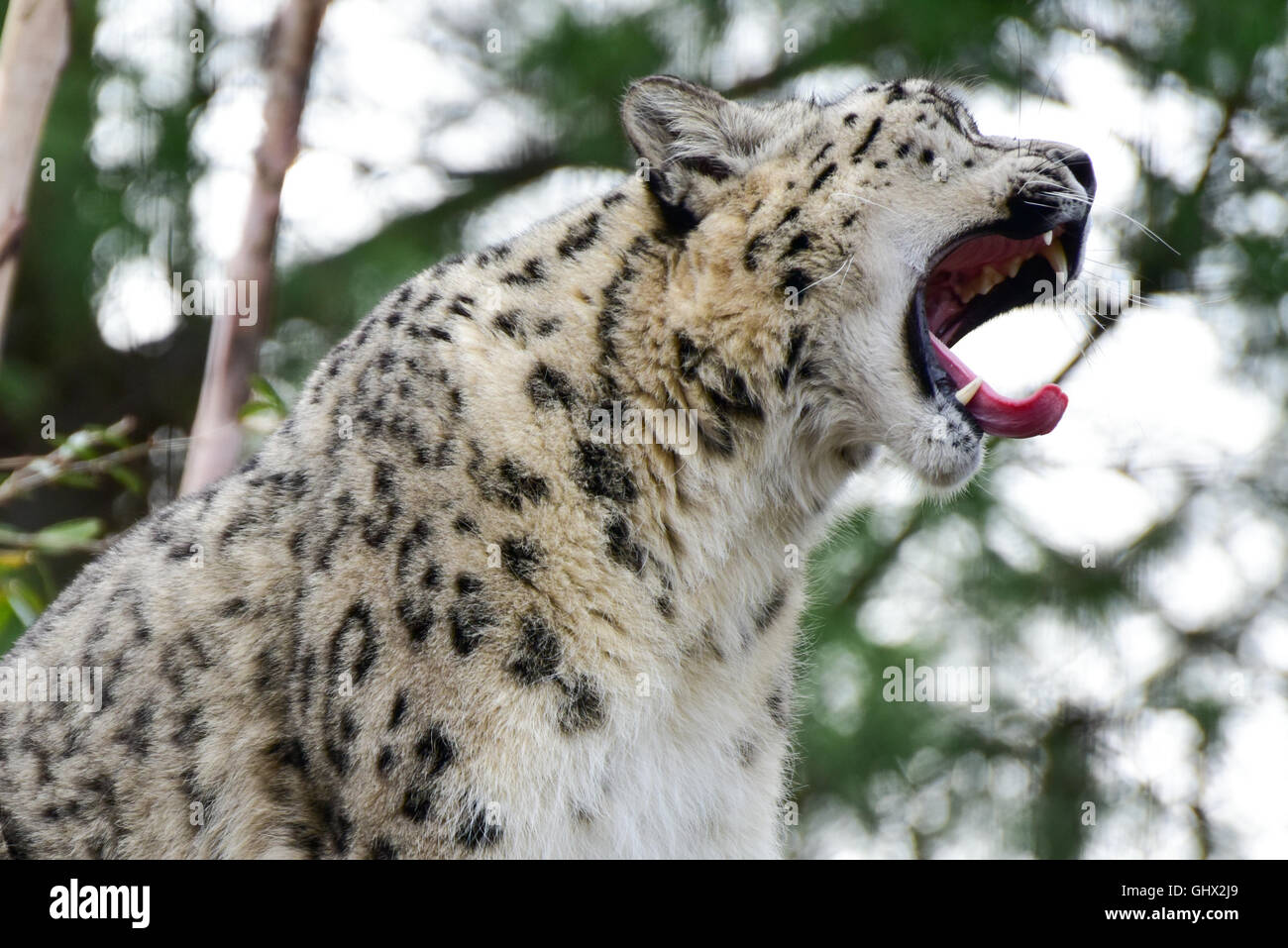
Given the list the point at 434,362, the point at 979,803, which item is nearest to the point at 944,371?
the point at 434,362

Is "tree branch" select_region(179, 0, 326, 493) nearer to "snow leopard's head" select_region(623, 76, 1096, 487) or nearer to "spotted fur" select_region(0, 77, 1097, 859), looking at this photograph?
"spotted fur" select_region(0, 77, 1097, 859)

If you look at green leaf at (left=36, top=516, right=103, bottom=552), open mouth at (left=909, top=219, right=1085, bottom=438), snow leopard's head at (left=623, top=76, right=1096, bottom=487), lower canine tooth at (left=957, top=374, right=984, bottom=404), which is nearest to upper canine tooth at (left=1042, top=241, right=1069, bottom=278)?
open mouth at (left=909, top=219, right=1085, bottom=438)

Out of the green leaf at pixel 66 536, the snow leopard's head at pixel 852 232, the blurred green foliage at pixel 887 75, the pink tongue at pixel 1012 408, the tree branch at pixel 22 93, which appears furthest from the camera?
the blurred green foliage at pixel 887 75

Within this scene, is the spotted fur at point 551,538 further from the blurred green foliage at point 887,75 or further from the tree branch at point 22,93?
the blurred green foliage at point 887,75

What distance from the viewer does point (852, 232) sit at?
3.96 meters

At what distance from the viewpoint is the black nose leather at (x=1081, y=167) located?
4129 mm

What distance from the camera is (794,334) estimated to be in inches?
155

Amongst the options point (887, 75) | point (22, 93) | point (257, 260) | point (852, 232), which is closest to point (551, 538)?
point (852, 232)

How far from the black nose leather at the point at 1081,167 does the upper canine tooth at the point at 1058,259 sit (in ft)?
0.65

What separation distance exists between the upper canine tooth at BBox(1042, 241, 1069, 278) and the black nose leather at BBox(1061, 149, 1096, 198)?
20 cm

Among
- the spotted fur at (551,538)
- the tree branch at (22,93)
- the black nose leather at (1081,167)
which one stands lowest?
the spotted fur at (551,538)

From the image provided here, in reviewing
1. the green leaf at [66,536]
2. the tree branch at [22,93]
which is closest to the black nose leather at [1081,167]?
the tree branch at [22,93]

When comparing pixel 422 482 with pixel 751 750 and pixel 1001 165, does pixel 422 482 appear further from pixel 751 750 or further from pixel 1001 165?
pixel 1001 165

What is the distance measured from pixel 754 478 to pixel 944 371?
0.65 metres
